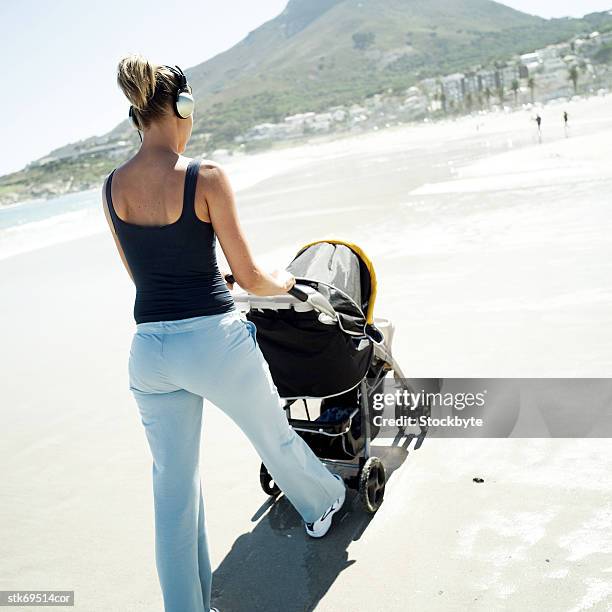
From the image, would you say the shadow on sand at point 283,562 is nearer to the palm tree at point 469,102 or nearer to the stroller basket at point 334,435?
the stroller basket at point 334,435

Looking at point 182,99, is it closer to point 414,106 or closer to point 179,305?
point 179,305

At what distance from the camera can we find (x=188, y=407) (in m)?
2.48

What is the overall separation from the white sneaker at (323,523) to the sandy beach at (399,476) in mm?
74

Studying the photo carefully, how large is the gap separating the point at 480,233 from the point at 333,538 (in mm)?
7458

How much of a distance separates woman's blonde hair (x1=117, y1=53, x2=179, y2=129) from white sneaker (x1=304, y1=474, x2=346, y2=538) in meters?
1.82

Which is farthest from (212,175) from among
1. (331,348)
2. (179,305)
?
(331,348)

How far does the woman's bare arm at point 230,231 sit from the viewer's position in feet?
7.26

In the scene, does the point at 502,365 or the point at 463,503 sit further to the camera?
the point at 502,365

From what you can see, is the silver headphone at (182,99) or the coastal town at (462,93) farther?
the coastal town at (462,93)

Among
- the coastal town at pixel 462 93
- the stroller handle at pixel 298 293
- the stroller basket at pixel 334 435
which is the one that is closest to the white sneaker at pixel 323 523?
the stroller basket at pixel 334 435

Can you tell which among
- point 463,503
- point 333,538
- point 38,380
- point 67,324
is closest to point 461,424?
point 463,503

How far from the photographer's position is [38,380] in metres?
6.42

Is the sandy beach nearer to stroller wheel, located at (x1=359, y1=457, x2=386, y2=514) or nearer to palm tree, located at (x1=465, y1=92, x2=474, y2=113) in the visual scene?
stroller wheel, located at (x1=359, y1=457, x2=386, y2=514)

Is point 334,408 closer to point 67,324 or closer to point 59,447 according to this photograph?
point 59,447
